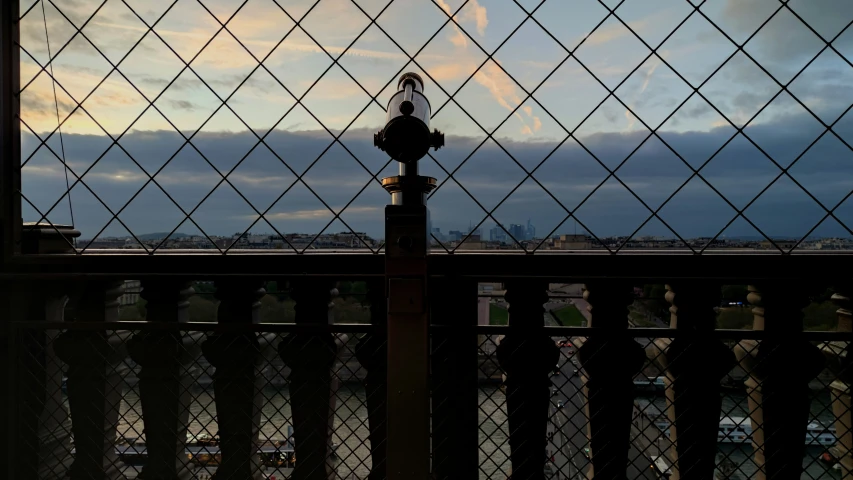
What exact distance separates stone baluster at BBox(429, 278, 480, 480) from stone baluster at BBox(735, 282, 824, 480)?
741 mm

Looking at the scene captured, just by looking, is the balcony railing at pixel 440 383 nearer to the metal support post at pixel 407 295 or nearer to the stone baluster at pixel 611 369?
the stone baluster at pixel 611 369

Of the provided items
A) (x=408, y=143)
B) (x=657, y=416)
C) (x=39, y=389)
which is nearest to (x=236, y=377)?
(x=39, y=389)

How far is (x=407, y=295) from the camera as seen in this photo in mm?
1190

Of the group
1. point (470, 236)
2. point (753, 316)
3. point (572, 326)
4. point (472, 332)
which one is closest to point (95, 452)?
point (472, 332)

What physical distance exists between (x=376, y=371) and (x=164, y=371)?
0.87 meters

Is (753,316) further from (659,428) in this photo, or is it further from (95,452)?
(95,452)

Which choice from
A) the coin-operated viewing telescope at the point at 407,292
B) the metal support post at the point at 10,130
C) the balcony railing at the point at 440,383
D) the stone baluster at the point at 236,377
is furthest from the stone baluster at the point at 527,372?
the metal support post at the point at 10,130

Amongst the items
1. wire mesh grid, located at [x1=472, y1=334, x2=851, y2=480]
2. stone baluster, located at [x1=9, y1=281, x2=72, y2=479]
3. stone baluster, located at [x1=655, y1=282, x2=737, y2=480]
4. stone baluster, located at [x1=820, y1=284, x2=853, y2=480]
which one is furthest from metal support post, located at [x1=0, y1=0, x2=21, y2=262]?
stone baluster, located at [x1=820, y1=284, x2=853, y2=480]

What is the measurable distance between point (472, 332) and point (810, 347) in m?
1.17

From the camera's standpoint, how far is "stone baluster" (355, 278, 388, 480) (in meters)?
1.68

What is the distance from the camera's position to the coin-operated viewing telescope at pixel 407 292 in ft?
3.88

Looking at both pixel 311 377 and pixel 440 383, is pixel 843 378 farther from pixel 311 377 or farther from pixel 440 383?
pixel 311 377

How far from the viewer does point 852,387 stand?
1580mm

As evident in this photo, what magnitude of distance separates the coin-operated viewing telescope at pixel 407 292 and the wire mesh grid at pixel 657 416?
500 millimetres
